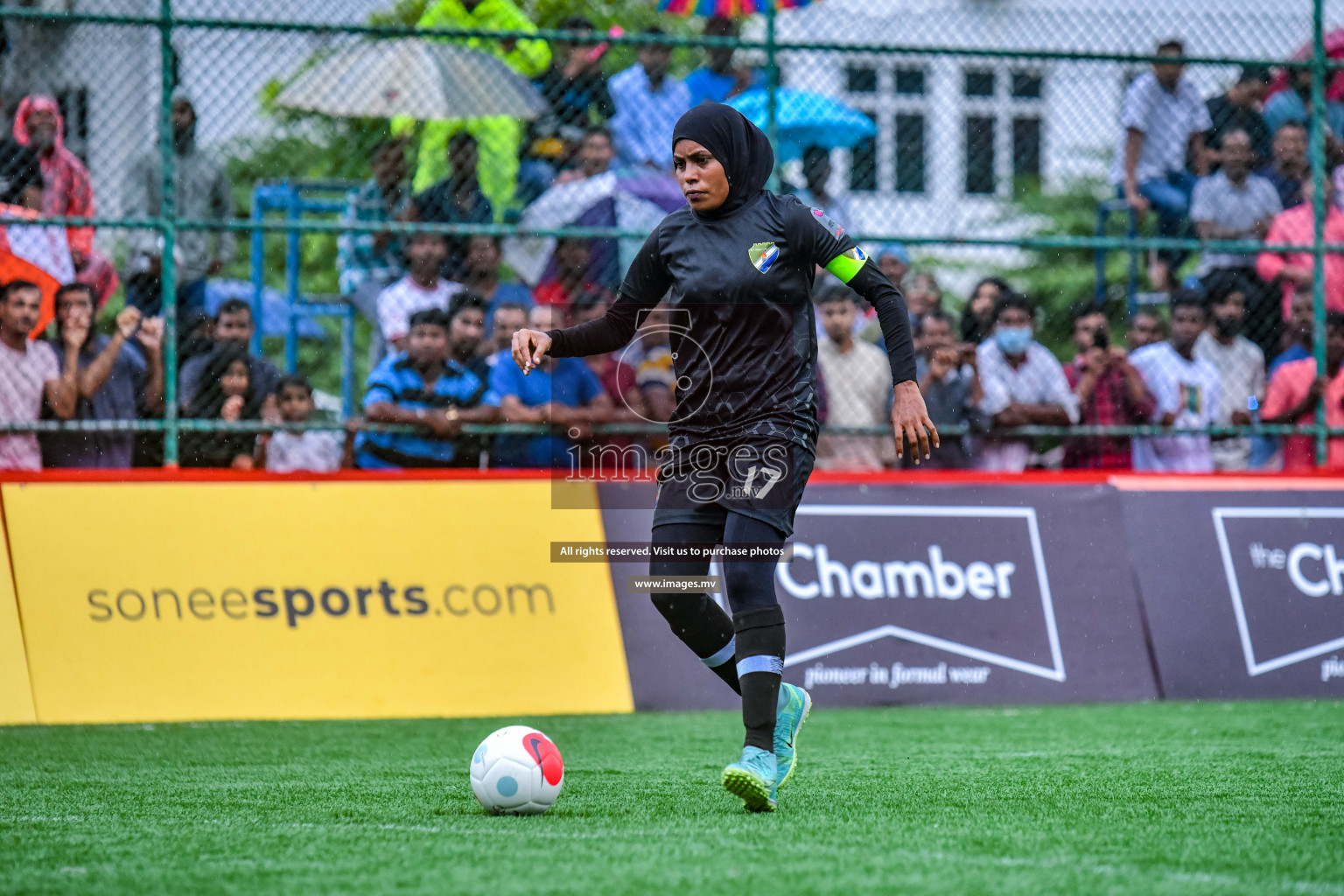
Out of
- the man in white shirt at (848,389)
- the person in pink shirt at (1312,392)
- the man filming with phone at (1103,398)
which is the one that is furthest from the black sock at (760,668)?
the person in pink shirt at (1312,392)

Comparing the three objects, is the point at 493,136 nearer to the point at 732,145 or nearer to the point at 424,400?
the point at 424,400

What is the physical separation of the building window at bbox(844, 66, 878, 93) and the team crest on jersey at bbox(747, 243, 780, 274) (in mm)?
5658

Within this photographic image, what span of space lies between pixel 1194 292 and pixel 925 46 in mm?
2381

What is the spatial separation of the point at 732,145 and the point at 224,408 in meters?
4.47

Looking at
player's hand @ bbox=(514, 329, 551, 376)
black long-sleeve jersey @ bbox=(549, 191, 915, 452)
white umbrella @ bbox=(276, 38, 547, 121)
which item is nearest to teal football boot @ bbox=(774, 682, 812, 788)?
black long-sleeve jersey @ bbox=(549, 191, 915, 452)

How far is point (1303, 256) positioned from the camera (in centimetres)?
966

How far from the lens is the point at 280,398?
344 inches

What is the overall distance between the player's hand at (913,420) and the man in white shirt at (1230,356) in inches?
207

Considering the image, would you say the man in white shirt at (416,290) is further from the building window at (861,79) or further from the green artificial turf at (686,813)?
the building window at (861,79)

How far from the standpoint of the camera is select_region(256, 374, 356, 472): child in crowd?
28.7 feet

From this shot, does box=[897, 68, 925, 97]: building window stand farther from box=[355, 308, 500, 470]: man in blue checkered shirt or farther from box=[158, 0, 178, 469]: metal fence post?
box=[158, 0, 178, 469]: metal fence post

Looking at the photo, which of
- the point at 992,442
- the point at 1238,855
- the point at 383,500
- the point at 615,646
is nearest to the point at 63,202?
the point at 383,500

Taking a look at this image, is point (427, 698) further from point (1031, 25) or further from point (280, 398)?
point (1031, 25)

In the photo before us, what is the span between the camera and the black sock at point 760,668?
15.7 ft
